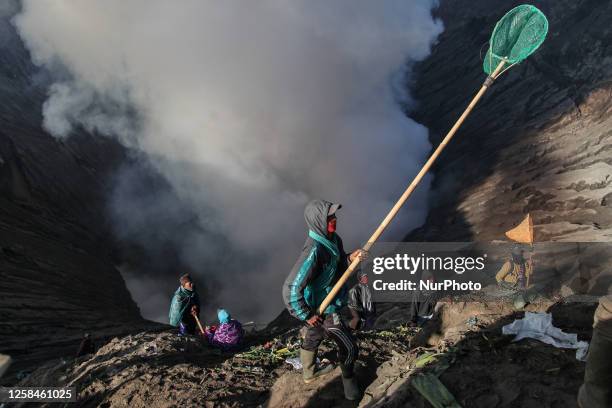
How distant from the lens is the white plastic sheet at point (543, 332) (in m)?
3.50

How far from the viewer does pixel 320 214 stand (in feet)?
10.8

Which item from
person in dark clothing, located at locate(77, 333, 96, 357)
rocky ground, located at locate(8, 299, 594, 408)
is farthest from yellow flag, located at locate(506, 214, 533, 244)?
person in dark clothing, located at locate(77, 333, 96, 357)

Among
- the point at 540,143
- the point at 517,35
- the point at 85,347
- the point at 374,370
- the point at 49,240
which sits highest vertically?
the point at 540,143

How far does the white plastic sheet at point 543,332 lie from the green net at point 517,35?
320cm

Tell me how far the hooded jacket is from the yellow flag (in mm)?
12225

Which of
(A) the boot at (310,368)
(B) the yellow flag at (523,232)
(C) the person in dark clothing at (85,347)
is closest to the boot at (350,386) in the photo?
(A) the boot at (310,368)

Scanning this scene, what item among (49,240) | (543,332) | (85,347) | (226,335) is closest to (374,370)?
(543,332)

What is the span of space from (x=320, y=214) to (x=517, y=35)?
398 cm

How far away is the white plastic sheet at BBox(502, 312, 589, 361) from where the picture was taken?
3504mm

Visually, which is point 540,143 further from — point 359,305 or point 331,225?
point 331,225

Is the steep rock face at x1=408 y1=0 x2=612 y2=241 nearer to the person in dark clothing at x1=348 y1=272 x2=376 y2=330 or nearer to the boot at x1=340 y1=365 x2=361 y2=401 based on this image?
the person in dark clothing at x1=348 y1=272 x2=376 y2=330

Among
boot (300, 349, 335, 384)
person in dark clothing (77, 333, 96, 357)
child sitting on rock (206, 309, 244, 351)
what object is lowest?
boot (300, 349, 335, 384)

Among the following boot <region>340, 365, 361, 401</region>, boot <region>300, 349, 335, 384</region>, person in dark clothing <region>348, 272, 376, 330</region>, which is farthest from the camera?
person in dark clothing <region>348, 272, 376, 330</region>

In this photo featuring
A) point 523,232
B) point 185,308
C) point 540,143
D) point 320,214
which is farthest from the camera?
point 540,143
